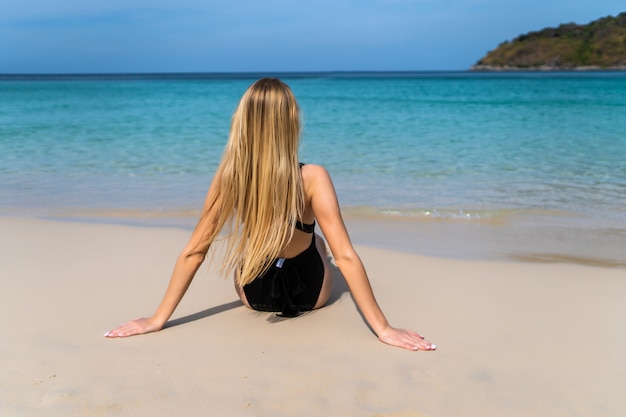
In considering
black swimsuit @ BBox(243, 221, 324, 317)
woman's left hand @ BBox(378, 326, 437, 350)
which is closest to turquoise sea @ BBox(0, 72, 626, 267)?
black swimsuit @ BBox(243, 221, 324, 317)

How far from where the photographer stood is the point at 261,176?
9.83 feet

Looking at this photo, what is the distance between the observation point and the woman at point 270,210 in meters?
2.92

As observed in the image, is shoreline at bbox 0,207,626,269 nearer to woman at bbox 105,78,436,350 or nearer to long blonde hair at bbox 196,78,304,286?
woman at bbox 105,78,436,350

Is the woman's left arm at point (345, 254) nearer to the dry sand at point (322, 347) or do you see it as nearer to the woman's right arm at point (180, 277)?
the dry sand at point (322, 347)

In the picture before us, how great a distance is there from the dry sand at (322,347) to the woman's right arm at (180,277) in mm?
69

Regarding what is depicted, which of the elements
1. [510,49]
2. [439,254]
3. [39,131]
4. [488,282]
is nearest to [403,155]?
[439,254]

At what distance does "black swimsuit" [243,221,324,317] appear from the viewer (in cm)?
339

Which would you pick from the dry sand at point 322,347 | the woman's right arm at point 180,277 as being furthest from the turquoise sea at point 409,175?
the woman's right arm at point 180,277

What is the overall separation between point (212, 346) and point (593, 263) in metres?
2.93

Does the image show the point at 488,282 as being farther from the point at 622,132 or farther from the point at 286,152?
the point at 622,132

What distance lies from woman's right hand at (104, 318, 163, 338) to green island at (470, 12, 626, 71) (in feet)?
302

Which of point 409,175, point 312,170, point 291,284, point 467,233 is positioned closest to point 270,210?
point 312,170

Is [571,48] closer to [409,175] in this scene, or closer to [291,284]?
[409,175]

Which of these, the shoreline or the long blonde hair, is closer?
the long blonde hair
